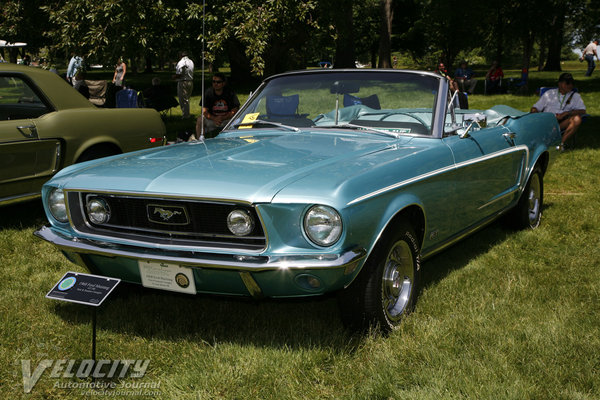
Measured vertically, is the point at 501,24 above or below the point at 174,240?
above

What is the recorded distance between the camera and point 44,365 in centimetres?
322

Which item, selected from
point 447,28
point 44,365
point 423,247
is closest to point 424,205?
point 423,247

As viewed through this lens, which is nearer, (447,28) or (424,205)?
(424,205)

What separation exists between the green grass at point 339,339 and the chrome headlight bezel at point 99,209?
0.47m

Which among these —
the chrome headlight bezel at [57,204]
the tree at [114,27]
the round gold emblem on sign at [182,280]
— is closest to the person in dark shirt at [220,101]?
the tree at [114,27]

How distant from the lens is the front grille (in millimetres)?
3068

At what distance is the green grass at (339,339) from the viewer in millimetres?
2955

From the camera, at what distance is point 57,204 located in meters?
3.59

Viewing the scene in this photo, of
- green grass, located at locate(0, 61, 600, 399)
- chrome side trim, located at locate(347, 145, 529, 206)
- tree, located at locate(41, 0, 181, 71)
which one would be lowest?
green grass, located at locate(0, 61, 600, 399)

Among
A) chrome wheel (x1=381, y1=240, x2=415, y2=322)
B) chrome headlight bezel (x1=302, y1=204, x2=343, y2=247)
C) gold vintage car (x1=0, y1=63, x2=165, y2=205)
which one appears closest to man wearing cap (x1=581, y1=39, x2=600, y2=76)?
gold vintage car (x1=0, y1=63, x2=165, y2=205)

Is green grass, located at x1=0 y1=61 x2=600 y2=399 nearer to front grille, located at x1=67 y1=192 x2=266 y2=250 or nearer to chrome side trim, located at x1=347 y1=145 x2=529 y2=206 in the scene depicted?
front grille, located at x1=67 y1=192 x2=266 y2=250

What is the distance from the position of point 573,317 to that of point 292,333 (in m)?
1.65

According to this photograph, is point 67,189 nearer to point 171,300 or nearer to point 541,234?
point 171,300

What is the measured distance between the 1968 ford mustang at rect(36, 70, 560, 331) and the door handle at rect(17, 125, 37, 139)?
6.71 ft
